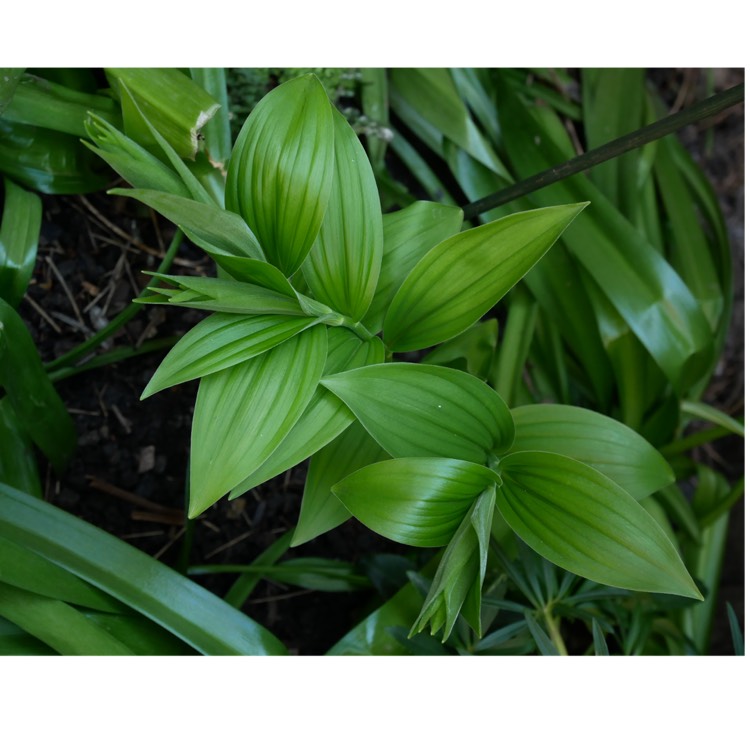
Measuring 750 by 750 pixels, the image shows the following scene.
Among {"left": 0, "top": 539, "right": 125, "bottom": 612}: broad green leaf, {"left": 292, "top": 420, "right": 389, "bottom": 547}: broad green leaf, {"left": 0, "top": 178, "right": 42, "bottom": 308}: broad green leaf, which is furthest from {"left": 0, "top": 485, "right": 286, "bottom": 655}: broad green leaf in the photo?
{"left": 0, "top": 178, "right": 42, "bottom": 308}: broad green leaf

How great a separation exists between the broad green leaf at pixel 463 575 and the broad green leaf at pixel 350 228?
8.4 inches

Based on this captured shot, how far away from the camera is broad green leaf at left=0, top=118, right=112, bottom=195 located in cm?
75

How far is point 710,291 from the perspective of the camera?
1010mm

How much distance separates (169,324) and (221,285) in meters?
0.39

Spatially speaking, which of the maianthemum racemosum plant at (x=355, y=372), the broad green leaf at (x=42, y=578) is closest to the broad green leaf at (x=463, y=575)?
the maianthemum racemosum plant at (x=355, y=372)

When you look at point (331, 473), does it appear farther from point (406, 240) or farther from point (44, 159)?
point (44, 159)

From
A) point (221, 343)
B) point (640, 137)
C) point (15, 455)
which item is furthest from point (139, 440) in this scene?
point (640, 137)

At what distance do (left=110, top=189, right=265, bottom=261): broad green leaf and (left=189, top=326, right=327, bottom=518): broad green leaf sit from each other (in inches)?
3.6

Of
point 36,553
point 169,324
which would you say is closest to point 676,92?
point 169,324

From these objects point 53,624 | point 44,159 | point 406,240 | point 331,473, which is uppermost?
point 44,159

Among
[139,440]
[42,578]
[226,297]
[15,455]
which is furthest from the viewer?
[139,440]

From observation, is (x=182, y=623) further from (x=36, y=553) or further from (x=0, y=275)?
(x=0, y=275)

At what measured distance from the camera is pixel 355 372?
1.80ft

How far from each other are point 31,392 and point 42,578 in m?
Result: 0.21
